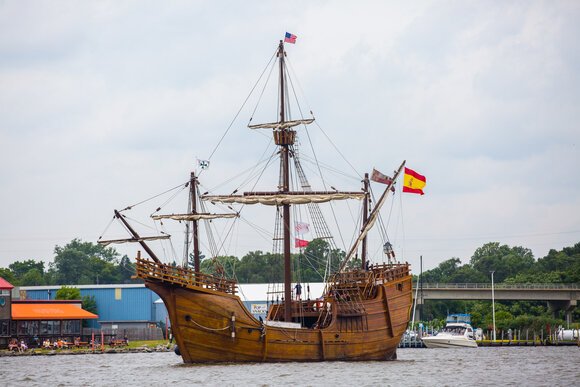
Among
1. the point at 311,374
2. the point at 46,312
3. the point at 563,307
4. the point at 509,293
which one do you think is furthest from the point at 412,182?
the point at 563,307

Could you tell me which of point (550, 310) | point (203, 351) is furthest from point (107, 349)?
point (550, 310)

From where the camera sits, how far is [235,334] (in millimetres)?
66062

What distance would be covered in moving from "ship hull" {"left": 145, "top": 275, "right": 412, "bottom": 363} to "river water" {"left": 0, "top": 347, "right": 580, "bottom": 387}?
120 centimetres

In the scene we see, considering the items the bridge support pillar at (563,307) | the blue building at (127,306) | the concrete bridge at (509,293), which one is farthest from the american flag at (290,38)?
the bridge support pillar at (563,307)

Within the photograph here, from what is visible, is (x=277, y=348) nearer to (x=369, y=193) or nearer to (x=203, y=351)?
(x=203, y=351)

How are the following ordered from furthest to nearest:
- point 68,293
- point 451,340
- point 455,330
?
point 68,293, point 455,330, point 451,340

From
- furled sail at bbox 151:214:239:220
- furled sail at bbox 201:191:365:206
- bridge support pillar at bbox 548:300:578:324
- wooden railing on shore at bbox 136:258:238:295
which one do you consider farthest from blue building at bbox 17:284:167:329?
wooden railing on shore at bbox 136:258:238:295

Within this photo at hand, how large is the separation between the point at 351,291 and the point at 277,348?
8.72m

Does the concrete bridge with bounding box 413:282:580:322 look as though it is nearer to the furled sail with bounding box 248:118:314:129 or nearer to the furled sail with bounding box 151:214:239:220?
the furled sail with bounding box 151:214:239:220

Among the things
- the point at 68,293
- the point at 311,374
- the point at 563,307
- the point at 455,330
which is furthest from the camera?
the point at 563,307

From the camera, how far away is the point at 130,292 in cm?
13262

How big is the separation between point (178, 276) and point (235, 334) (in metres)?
5.10

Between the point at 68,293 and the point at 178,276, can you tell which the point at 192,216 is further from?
the point at 68,293

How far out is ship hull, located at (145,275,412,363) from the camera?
214 ft
